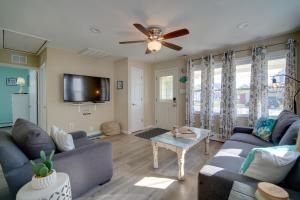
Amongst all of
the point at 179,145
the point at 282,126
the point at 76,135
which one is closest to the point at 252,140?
the point at 282,126

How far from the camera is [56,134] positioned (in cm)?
184

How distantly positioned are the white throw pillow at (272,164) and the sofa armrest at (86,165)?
1.59 meters

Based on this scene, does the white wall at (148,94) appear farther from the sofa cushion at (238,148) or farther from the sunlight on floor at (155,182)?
→ the sofa cushion at (238,148)

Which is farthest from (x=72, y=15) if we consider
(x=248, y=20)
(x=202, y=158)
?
(x=202, y=158)

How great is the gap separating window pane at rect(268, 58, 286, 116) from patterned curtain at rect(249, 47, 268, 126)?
10 cm

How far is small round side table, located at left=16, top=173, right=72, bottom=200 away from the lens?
111cm

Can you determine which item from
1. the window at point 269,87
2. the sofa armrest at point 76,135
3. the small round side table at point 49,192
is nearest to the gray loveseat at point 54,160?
the small round side table at point 49,192

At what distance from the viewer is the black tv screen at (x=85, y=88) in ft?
12.3

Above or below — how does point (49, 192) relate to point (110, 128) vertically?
above

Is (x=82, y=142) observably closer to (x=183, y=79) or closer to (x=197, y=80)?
(x=183, y=79)

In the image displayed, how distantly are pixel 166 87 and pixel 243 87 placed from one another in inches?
88.8

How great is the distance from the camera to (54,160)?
1.48m

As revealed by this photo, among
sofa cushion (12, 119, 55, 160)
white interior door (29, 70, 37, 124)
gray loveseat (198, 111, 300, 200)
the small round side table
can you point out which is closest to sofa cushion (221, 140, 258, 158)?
gray loveseat (198, 111, 300, 200)

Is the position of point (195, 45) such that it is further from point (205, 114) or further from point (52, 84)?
point (52, 84)
